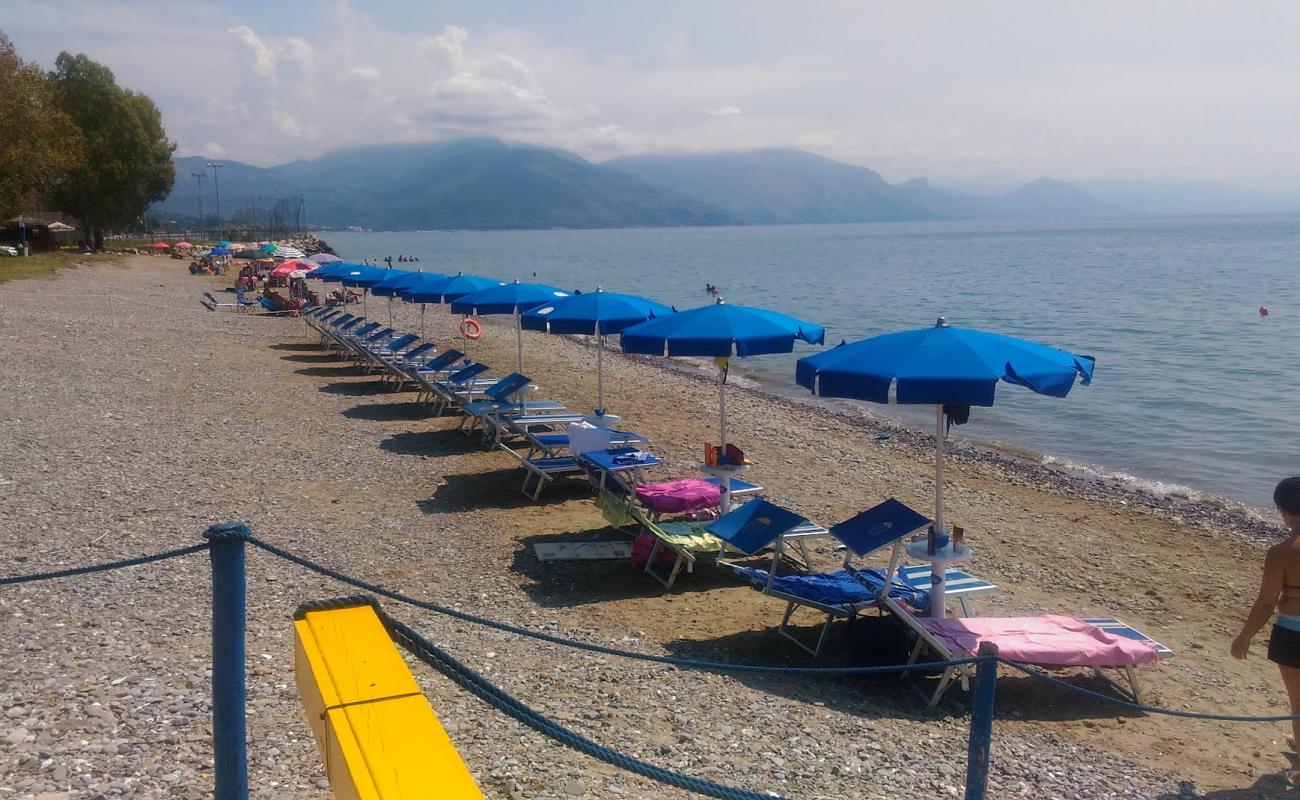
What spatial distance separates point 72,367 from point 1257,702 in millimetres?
15133

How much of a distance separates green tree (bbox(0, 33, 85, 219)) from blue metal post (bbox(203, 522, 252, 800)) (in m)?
34.5

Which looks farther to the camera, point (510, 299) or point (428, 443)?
point (510, 299)

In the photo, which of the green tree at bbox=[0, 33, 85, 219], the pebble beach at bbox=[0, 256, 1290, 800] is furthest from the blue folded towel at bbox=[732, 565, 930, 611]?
A: the green tree at bbox=[0, 33, 85, 219]

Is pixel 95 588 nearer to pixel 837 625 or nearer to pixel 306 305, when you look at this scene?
pixel 837 625

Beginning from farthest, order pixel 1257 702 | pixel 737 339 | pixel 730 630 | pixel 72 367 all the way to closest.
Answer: pixel 72 367
pixel 737 339
pixel 730 630
pixel 1257 702

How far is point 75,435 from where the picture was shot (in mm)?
10508

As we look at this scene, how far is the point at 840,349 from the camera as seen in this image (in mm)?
6297

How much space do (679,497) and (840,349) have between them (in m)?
2.22

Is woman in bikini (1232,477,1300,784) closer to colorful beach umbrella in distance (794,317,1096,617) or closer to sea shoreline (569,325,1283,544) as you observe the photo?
colorful beach umbrella in distance (794,317,1096,617)

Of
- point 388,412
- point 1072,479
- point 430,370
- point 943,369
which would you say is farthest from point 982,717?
point 430,370

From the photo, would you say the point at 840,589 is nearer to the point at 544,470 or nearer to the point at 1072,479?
the point at 544,470

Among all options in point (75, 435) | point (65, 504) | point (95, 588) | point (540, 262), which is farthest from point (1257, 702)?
point (540, 262)

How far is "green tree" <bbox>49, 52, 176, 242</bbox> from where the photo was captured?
164 feet

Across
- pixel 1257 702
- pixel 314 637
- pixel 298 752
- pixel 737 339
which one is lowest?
pixel 1257 702
